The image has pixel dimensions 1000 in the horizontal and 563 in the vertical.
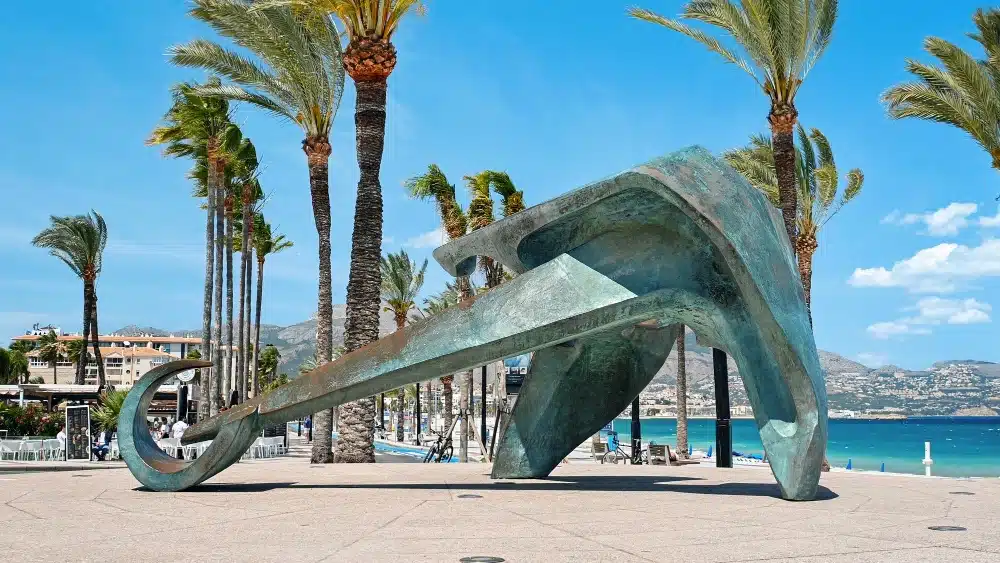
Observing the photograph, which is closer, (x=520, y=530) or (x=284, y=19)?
(x=520, y=530)

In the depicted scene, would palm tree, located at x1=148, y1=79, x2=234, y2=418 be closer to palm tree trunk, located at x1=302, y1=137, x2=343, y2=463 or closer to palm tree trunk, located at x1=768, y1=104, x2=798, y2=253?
palm tree trunk, located at x1=302, y1=137, x2=343, y2=463

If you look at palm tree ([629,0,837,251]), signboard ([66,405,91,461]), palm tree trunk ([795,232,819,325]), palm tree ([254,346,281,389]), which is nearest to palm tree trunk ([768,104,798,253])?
palm tree ([629,0,837,251])

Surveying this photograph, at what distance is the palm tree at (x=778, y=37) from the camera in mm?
18922

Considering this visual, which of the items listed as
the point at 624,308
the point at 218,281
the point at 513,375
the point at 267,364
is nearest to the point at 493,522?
the point at 624,308

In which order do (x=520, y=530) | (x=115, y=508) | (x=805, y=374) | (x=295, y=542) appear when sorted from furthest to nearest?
(x=805, y=374), (x=115, y=508), (x=520, y=530), (x=295, y=542)

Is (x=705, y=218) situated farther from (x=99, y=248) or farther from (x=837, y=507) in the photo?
(x=99, y=248)

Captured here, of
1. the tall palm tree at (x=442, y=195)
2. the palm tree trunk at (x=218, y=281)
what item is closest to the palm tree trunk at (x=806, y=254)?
the tall palm tree at (x=442, y=195)

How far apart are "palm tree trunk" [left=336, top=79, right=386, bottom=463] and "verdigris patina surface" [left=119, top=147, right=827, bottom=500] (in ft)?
23.9

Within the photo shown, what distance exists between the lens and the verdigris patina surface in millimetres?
8508

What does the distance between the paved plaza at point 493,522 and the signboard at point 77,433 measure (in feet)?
40.2

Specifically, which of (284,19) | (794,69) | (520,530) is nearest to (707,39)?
(794,69)

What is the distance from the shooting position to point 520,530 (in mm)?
6438

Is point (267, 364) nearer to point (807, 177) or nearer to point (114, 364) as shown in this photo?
point (114, 364)

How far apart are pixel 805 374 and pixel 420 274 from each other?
36792 millimetres
